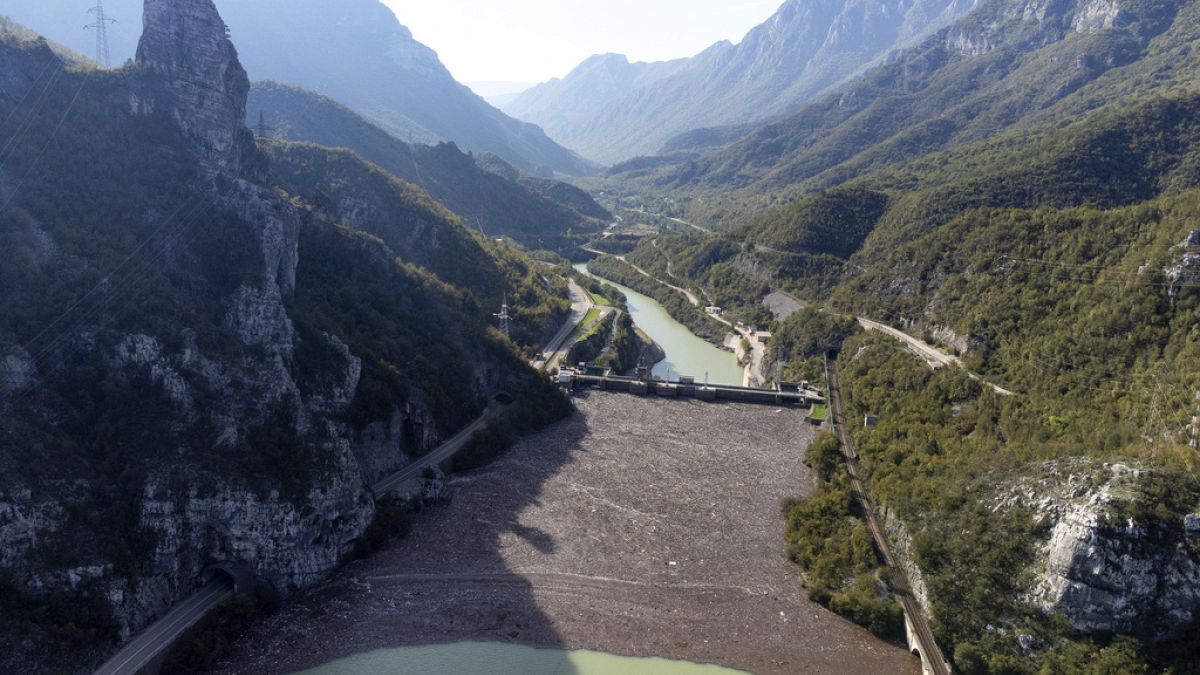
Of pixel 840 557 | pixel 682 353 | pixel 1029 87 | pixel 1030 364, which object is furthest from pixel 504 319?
pixel 1029 87

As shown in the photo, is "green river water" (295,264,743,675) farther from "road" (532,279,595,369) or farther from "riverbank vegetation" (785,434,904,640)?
"road" (532,279,595,369)

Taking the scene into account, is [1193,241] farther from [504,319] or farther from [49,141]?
[49,141]

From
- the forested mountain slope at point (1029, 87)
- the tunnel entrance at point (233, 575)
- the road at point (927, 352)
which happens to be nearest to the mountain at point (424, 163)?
the forested mountain slope at point (1029, 87)

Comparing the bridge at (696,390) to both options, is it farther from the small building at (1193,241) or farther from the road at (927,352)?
the small building at (1193,241)

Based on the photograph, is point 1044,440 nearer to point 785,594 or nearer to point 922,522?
point 922,522

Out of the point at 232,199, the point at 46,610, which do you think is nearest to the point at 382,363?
the point at 232,199

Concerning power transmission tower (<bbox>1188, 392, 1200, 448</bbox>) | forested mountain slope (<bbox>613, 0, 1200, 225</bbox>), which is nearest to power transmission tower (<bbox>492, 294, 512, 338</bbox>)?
power transmission tower (<bbox>1188, 392, 1200, 448</bbox>)
